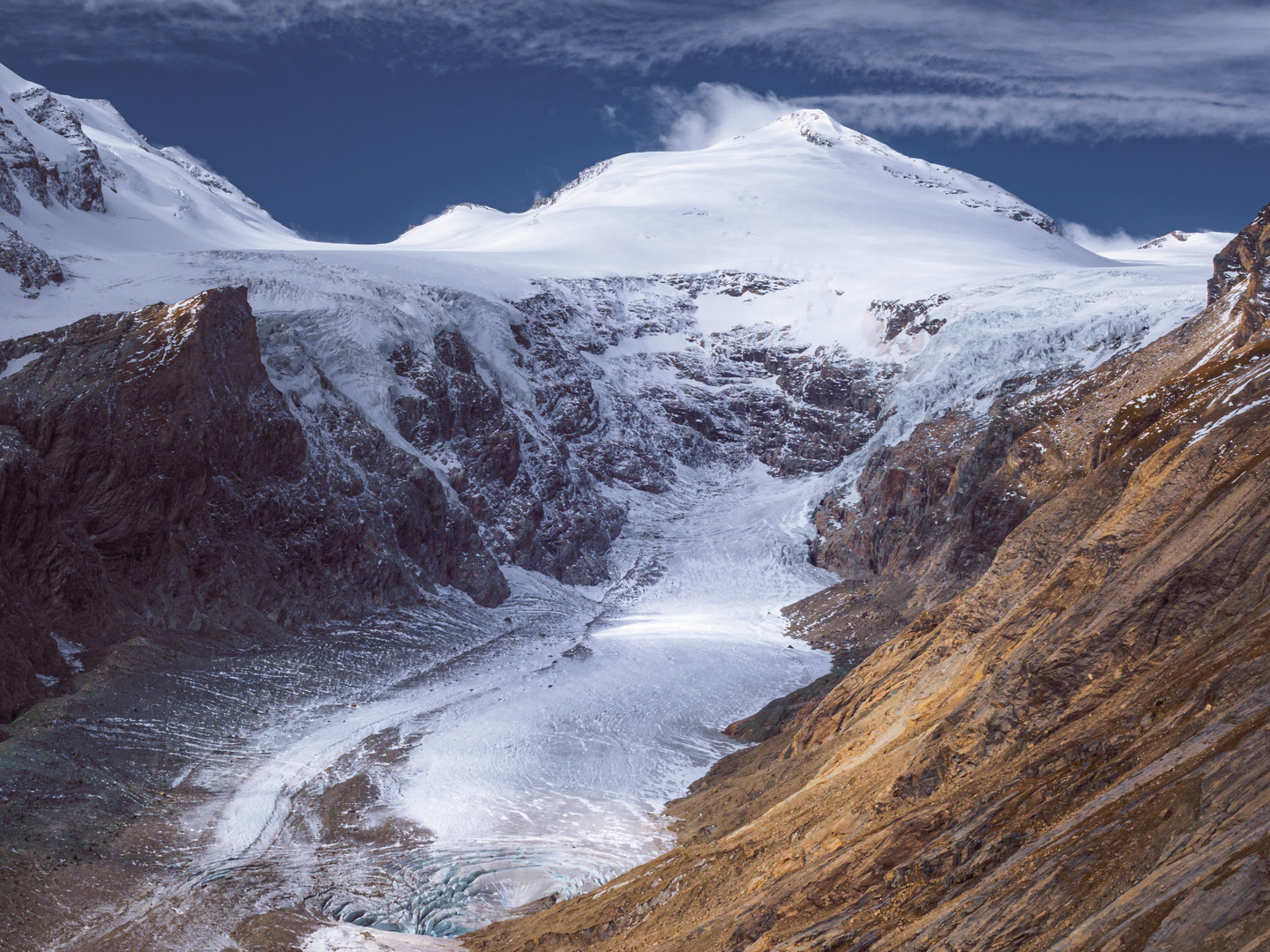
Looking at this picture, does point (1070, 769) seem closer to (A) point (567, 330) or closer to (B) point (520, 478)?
(B) point (520, 478)

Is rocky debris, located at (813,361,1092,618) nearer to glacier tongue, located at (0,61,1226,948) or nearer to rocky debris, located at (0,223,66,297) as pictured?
glacier tongue, located at (0,61,1226,948)

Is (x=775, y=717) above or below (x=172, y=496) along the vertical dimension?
below

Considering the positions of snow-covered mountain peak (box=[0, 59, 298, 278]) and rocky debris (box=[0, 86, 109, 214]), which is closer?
snow-covered mountain peak (box=[0, 59, 298, 278])

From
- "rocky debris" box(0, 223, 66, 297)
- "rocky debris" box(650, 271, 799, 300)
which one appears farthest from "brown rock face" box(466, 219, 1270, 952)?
"rocky debris" box(650, 271, 799, 300)

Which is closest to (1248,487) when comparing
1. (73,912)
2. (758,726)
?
(73,912)

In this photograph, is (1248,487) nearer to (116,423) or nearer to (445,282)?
(116,423)

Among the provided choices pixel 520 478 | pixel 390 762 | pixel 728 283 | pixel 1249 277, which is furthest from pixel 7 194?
pixel 728 283
